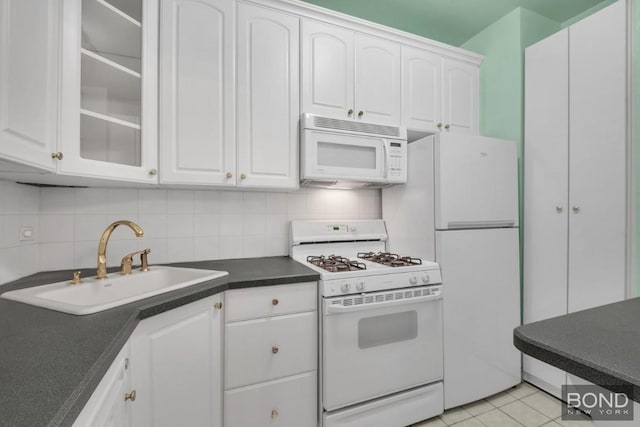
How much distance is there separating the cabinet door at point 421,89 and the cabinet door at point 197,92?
4.03 feet

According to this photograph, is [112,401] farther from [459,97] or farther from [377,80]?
[459,97]

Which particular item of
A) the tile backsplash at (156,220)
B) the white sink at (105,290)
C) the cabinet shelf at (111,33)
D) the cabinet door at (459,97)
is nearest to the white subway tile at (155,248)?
the tile backsplash at (156,220)

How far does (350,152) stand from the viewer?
1932mm

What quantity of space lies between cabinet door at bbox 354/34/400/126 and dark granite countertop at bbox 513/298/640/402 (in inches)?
62.1

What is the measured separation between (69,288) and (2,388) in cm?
92

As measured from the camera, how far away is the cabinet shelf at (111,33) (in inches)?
51.4

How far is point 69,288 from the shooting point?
1255mm

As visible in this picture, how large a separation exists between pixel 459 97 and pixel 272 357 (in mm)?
2313

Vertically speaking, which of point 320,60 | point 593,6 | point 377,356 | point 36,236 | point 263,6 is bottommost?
point 377,356

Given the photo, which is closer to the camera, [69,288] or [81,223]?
[69,288]

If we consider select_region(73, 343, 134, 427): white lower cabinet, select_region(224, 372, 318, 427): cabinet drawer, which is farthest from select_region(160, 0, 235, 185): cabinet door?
select_region(224, 372, 318, 427): cabinet drawer

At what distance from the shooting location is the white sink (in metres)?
0.98

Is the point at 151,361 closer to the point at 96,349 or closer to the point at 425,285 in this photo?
the point at 96,349

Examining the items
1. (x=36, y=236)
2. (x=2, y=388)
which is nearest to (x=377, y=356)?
(x=2, y=388)
